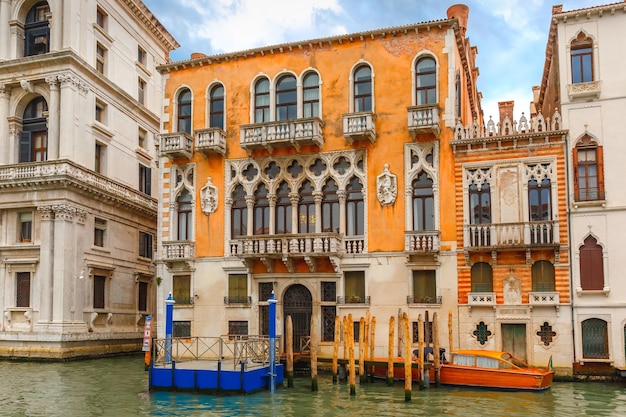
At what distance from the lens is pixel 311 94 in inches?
1060

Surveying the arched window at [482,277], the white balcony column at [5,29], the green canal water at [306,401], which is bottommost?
the green canal water at [306,401]

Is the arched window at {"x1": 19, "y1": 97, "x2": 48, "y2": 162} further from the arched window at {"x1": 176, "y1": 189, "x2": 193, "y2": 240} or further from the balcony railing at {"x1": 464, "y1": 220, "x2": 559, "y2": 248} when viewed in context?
the balcony railing at {"x1": 464, "y1": 220, "x2": 559, "y2": 248}

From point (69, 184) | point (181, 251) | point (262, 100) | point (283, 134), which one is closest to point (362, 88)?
point (283, 134)

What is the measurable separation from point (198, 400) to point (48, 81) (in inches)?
717

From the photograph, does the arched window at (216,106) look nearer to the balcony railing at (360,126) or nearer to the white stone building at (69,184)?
the balcony railing at (360,126)

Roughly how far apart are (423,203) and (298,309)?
5.98 metres

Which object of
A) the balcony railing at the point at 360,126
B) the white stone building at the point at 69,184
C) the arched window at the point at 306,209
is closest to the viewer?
the balcony railing at the point at 360,126

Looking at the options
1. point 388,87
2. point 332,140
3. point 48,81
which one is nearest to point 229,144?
point 332,140

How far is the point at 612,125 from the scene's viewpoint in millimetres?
23141

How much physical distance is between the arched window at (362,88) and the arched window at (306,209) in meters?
3.44

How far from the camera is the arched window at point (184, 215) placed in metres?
27.9

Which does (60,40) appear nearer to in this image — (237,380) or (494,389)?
(237,380)

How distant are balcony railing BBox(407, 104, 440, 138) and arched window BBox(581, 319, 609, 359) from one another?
809 cm

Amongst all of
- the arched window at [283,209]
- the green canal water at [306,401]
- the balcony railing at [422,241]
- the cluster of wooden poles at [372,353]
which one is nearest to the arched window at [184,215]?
the arched window at [283,209]
